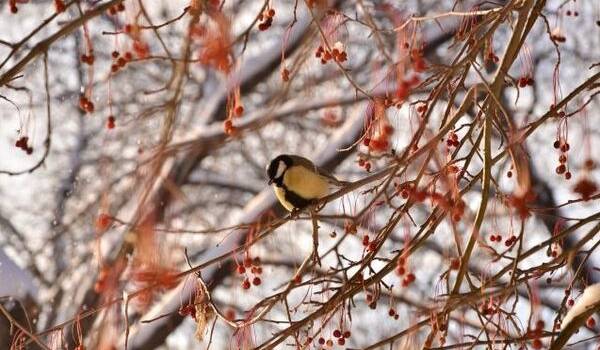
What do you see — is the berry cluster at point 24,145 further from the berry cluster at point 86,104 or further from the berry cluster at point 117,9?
the berry cluster at point 117,9

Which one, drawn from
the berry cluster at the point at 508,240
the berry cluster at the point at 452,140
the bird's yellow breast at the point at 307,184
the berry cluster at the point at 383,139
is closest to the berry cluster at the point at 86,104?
the berry cluster at the point at 383,139

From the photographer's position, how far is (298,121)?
302 inches

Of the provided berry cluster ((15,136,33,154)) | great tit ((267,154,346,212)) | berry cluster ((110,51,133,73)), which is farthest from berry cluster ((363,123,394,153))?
great tit ((267,154,346,212))

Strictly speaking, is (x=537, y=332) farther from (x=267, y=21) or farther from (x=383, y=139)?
(x=267, y=21)

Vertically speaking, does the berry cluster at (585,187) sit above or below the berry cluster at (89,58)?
below

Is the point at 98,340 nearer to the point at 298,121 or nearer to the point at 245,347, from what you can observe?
the point at 245,347

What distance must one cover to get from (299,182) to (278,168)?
169 mm

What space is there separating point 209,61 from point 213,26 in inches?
5.4

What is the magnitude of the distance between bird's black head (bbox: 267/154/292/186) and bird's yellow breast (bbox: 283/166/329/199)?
71 mm

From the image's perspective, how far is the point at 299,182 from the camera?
11.8ft

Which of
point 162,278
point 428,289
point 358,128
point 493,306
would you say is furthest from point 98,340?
point 428,289

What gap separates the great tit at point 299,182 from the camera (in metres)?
3.58

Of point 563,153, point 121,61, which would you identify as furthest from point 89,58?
point 563,153

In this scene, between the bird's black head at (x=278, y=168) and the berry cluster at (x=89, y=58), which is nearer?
the berry cluster at (x=89, y=58)
